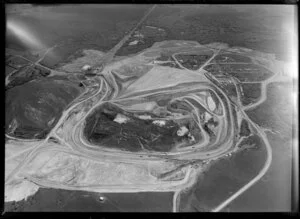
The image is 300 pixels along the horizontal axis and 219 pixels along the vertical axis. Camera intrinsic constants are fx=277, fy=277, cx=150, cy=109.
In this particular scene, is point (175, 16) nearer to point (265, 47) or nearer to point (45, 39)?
point (265, 47)

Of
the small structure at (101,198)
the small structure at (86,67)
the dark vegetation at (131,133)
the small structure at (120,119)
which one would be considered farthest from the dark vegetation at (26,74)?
the small structure at (101,198)

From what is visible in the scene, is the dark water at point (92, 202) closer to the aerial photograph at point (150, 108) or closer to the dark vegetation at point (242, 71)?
the aerial photograph at point (150, 108)

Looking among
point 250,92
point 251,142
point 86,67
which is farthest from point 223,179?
point 86,67

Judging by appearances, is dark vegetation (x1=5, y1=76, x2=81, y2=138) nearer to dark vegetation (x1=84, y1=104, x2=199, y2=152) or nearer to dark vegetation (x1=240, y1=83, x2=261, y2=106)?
dark vegetation (x1=84, y1=104, x2=199, y2=152)

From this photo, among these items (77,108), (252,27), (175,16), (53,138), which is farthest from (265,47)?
(53,138)

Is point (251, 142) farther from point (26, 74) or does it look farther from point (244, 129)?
point (26, 74)
